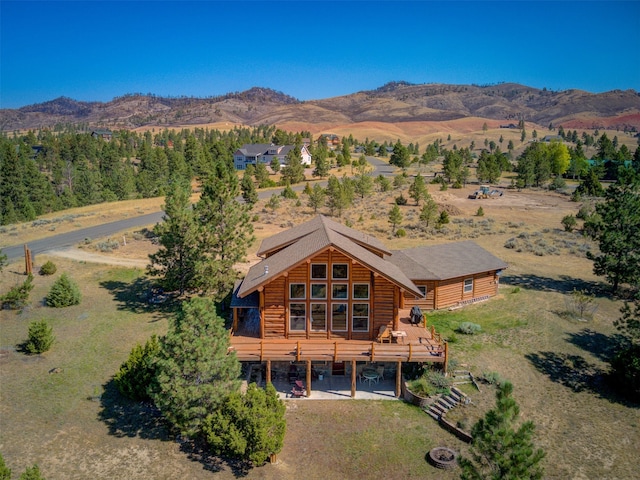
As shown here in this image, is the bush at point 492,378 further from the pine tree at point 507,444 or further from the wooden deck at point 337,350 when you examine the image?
the pine tree at point 507,444

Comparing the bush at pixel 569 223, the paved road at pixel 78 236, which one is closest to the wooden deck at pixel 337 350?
the paved road at pixel 78 236

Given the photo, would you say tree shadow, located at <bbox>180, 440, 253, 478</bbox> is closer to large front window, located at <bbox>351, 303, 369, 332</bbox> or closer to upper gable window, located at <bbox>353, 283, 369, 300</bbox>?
large front window, located at <bbox>351, 303, 369, 332</bbox>

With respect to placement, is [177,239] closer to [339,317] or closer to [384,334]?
[339,317]

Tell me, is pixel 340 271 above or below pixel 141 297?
above

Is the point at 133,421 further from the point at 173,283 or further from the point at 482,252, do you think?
the point at 482,252

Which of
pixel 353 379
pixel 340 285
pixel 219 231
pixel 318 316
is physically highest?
pixel 219 231

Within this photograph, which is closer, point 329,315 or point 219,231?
point 329,315

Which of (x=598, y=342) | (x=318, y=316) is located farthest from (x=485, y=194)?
(x=318, y=316)

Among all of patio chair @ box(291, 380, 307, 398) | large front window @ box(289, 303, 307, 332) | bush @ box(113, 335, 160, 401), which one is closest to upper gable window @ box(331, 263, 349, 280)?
large front window @ box(289, 303, 307, 332)
